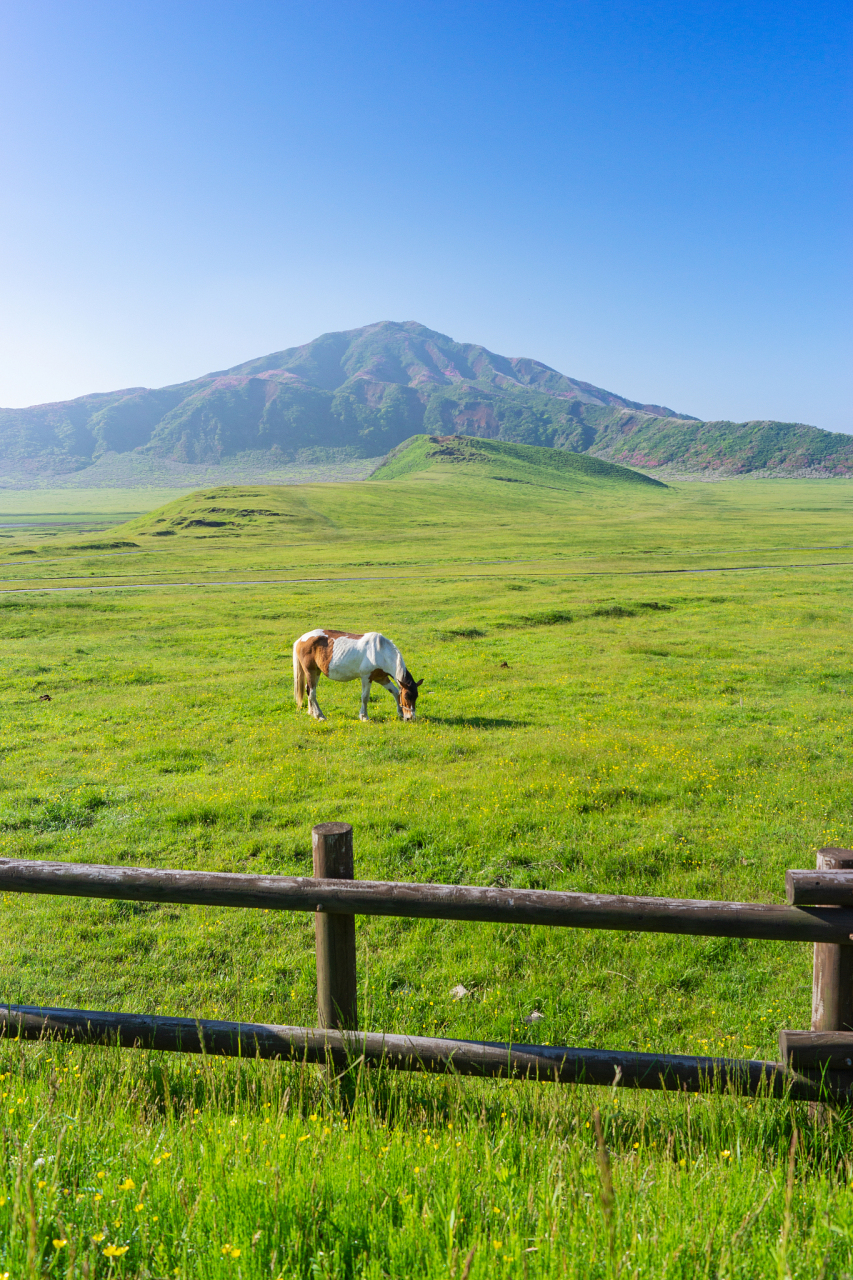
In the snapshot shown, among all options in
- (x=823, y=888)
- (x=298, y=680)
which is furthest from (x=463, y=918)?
(x=298, y=680)

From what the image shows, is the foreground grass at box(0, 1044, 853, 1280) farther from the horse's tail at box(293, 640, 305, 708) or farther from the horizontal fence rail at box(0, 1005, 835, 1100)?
the horse's tail at box(293, 640, 305, 708)

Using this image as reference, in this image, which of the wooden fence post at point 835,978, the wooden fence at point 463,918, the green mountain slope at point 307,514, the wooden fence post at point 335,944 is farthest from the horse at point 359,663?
the green mountain slope at point 307,514

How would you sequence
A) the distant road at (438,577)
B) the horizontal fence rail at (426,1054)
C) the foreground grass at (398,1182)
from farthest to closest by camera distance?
the distant road at (438,577), the horizontal fence rail at (426,1054), the foreground grass at (398,1182)

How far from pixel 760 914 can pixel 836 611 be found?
3852 centimetres

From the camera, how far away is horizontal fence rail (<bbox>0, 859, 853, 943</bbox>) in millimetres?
4391

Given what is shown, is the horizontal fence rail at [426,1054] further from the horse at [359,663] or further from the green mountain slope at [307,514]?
the green mountain slope at [307,514]

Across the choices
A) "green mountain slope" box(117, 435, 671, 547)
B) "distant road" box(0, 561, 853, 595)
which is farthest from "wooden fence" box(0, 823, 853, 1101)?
"green mountain slope" box(117, 435, 671, 547)

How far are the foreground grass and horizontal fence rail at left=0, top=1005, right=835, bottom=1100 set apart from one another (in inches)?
5.4

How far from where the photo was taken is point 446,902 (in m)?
4.64

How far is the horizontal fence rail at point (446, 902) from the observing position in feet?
14.4

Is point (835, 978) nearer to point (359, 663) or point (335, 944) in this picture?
point (335, 944)

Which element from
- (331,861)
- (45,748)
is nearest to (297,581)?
(45,748)

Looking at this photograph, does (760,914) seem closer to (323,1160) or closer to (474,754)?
(323,1160)

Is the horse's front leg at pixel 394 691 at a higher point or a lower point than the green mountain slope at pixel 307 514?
lower
